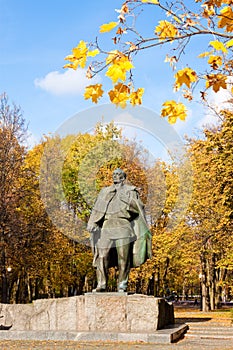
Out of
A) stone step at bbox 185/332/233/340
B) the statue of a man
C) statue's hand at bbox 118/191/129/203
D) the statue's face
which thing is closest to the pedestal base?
stone step at bbox 185/332/233/340

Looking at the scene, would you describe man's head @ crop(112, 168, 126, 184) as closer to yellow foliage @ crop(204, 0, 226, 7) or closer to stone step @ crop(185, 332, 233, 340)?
stone step @ crop(185, 332, 233, 340)

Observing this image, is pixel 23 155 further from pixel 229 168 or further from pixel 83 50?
pixel 83 50

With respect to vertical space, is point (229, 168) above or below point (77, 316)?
above

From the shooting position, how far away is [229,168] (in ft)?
Result: 65.4

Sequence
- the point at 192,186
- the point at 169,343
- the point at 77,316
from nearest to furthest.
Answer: the point at 169,343
the point at 77,316
the point at 192,186

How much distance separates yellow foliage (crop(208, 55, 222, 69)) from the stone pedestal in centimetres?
817

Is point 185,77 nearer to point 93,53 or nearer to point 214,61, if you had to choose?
point 214,61

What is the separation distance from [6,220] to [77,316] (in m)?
16.4

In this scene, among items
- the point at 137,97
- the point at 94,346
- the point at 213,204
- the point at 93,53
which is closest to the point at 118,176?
the point at 94,346

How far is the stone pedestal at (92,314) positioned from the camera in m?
10.9

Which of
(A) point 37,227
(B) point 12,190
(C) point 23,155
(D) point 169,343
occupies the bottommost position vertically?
(D) point 169,343

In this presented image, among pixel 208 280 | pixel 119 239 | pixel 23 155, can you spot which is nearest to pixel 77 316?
pixel 119 239

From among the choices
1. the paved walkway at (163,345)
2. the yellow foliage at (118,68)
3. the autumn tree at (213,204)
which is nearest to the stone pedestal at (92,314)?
the paved walkway at (163,345)

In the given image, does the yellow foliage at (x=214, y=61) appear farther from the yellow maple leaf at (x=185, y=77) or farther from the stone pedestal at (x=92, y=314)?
the stone pedestal at (x=92, y=314)
